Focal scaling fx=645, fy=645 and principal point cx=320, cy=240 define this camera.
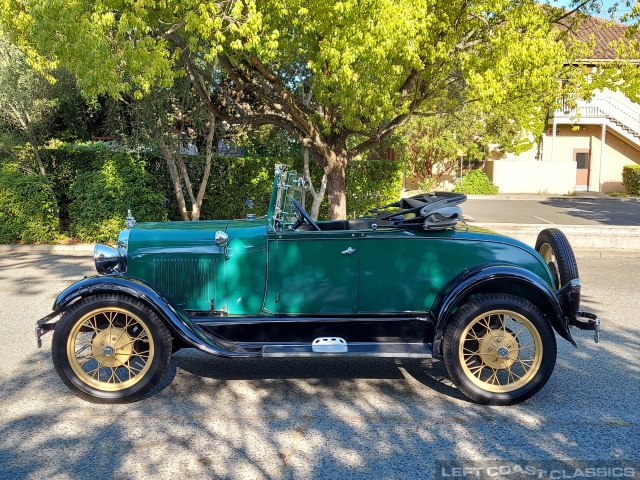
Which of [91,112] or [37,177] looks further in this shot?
[91,112]

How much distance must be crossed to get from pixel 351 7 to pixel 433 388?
5564 millimetres

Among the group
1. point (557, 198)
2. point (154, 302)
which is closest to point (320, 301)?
point (154, 302)

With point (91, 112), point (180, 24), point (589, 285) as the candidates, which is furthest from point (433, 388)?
point (91, 112)

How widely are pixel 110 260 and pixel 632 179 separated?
88.2 ft

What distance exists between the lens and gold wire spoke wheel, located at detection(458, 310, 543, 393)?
15.3 feet

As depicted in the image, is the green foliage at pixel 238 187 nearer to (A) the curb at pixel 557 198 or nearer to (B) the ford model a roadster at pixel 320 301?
(B) the ford model a roadster at pixel 320 301

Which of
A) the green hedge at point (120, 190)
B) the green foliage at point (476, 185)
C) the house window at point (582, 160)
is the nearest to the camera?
the green hedge at point (120, 190)

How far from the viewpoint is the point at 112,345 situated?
15.5 ft

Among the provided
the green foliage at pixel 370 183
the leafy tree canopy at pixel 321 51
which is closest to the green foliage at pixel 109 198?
the leafy tree canopy at pixel 321 51

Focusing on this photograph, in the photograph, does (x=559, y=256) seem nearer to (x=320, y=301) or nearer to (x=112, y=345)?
(x=320, y=301)

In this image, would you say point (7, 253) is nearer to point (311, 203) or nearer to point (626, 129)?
point (311, 203)

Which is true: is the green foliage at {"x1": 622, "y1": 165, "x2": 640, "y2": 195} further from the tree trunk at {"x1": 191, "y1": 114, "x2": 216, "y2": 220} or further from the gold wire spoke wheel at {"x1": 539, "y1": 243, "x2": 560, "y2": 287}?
the gold wire spoke wheel at {"x1": 539, "y1": 243, "x2": 560, "y2": 287}

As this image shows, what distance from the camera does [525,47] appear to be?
1001 cm

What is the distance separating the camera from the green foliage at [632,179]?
27.1 meters
